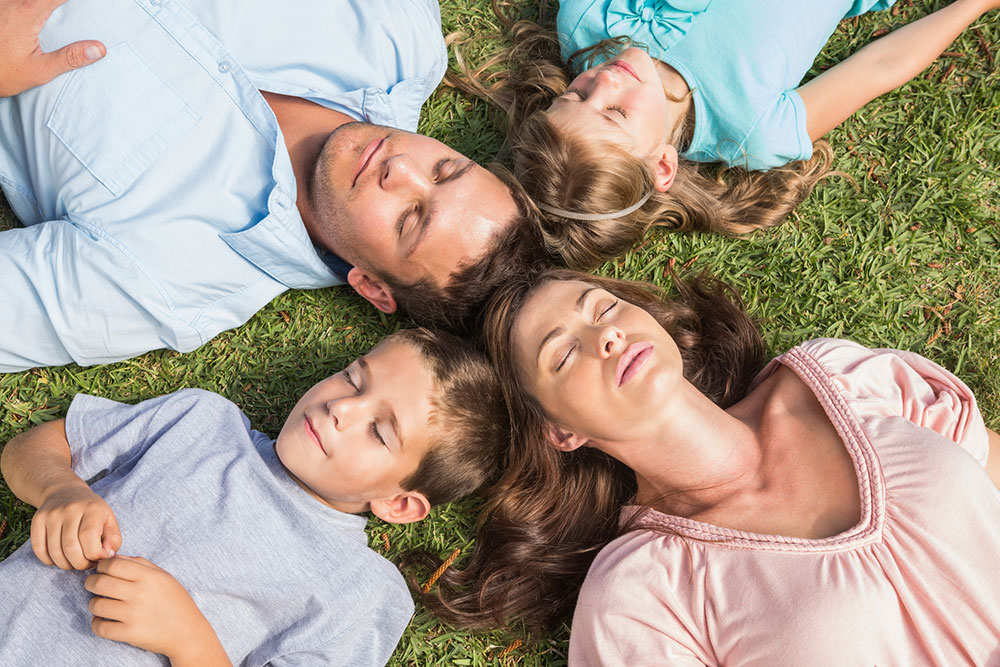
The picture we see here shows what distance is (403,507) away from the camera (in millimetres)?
3205

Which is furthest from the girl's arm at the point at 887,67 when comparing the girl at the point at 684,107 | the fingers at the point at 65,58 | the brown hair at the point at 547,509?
the fingers at the point at 65,58

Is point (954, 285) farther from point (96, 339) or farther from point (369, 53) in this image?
point (96, 339)

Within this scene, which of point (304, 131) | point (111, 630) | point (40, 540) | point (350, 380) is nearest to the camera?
point (111, 630)

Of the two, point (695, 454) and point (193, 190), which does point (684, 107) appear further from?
point (193, 190)

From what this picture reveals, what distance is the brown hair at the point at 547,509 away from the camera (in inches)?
130

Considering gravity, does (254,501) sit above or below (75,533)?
below

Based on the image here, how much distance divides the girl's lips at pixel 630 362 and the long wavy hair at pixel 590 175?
0.80m

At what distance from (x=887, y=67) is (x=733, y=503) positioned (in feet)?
7.15

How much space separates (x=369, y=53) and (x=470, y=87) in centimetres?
54

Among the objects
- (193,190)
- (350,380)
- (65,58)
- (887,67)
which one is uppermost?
(887,67)

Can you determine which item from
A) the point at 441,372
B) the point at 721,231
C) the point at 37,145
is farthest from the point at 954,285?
the point at 37,145

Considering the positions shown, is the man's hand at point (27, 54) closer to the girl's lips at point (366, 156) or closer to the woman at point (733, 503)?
the girl's lips at point (366, 156)

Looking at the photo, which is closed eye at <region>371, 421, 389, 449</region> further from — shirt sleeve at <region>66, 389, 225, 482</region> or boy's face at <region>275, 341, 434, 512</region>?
shirt sleeve at <region>66, 389, 225, 482</region>

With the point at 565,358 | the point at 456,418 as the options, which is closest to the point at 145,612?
the point at 456,418
